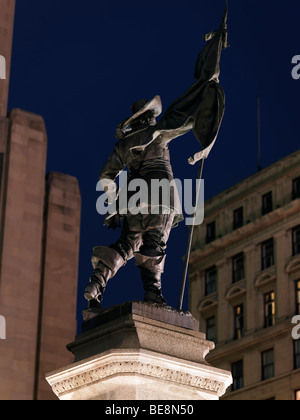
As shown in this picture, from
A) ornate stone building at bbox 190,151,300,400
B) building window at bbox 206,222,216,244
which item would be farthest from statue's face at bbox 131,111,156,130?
building window at bbox 206,222,216,244

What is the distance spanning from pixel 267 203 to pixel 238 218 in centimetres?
304

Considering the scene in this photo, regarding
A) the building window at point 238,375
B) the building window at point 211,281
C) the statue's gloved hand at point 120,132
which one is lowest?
the statue's gloved hand at point 120,132

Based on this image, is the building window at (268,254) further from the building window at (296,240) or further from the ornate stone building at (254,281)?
the building window at (296,240)

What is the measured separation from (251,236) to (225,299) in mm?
4347

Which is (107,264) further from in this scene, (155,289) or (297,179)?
(297,179)

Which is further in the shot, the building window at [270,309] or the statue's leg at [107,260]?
the building window at [270,309]

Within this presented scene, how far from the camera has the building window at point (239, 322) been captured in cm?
6812

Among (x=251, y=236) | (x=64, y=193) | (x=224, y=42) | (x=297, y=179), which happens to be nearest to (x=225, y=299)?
(x=251, y=236)

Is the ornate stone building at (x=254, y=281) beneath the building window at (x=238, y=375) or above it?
above

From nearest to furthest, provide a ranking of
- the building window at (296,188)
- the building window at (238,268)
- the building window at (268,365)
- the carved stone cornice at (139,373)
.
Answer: the carved stone cornice at (139,373) < the building window at (268,365) < the building window at (296,188) < the building window at (238,268)

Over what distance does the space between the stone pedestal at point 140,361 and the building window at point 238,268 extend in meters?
55.6

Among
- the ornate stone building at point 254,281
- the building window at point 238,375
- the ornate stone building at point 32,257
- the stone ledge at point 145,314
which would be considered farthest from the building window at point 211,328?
the stone ledge at point 145,314

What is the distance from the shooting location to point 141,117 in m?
15.9

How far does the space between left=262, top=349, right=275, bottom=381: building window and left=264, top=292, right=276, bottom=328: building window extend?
1691mm
